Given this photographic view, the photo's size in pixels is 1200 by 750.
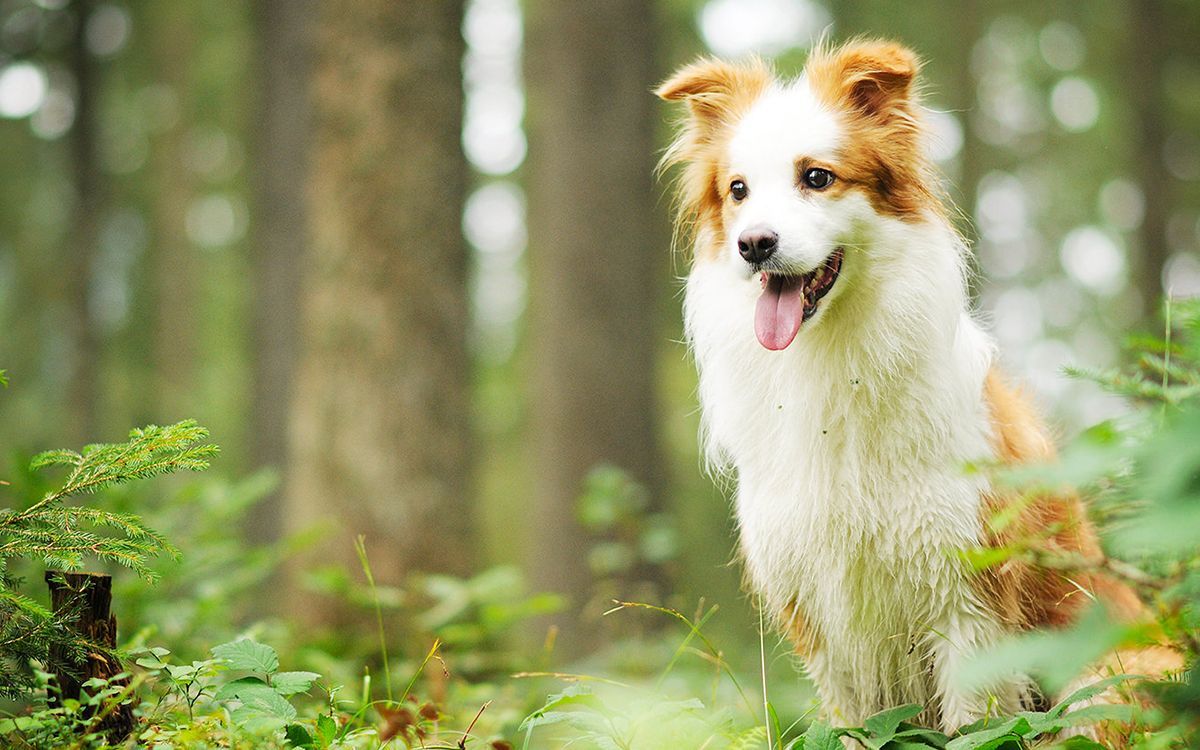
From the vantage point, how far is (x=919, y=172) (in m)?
3.52

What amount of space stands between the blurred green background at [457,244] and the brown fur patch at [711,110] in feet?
2.05

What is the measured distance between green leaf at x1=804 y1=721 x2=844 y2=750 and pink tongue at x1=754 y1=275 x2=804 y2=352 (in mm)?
1197

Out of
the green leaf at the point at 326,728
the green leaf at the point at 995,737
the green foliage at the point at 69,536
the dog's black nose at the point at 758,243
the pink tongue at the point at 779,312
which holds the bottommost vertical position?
the green leaf at the point at 995,737

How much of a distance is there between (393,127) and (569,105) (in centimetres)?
344

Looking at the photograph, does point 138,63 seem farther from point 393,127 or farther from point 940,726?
point 940,726

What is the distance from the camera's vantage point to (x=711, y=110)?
3.92 m

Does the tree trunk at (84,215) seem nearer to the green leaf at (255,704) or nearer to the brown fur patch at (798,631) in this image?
the brown fur patch at (798,631)

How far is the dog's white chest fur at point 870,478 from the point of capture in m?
3.13

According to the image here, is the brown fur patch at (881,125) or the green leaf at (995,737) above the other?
the brown fur patch at (881,125)

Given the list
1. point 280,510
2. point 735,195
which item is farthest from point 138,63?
point 735,195

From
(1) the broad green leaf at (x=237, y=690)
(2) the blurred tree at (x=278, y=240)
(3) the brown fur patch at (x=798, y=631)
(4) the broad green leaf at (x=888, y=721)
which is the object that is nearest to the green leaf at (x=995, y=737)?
(4) the broad green leaf at (x=888, y=721)

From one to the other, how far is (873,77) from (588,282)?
568 cm

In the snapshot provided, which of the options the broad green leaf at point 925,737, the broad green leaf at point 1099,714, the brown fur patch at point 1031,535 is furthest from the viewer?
the brown fur patch at point 1031,535

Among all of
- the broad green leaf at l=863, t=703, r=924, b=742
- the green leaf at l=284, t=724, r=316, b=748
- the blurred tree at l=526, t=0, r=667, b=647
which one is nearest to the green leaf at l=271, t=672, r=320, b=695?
the green leaf at l=284, t=724, r=316, b=748
